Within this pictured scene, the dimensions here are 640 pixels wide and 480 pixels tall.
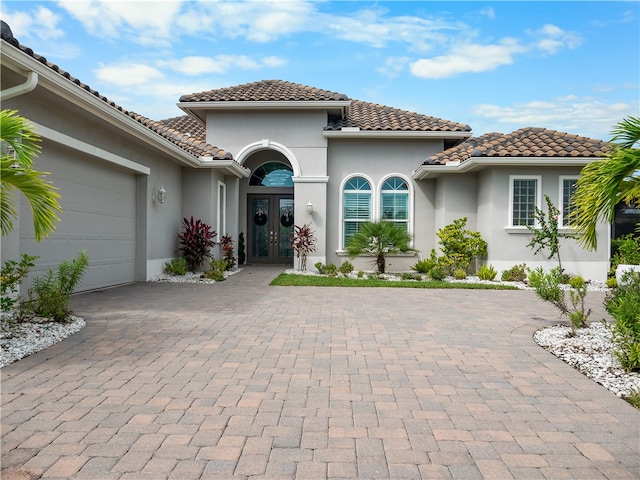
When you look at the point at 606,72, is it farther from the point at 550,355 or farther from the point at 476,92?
the point at 550,355

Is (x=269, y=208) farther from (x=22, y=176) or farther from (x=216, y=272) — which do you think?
(x=22, y=176)

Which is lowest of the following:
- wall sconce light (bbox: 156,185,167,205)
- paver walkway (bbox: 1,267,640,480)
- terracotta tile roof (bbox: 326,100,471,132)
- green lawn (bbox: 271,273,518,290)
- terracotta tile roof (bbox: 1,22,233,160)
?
paver walkway (bbox: 1,267,640,480)

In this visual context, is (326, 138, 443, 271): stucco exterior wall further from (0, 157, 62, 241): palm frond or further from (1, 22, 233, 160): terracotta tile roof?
(0, 157, 62, 241): palm frond

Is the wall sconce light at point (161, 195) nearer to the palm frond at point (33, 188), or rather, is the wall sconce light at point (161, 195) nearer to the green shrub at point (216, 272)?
the green shrub at point (216, 272)

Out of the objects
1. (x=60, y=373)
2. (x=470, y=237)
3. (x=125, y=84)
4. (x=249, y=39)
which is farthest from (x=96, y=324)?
(x=470, y=237)

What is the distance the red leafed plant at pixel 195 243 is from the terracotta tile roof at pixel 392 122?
5.52 m

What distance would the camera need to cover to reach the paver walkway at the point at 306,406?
2.90 meters

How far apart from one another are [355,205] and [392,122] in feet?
10.6

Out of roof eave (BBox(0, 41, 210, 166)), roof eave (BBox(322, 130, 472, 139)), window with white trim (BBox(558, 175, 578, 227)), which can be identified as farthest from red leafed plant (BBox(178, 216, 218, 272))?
window with white trim (BBox(558, 175, 578, 227))

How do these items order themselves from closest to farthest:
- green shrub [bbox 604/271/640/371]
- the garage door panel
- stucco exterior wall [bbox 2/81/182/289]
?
green shrub [bbox 604/271/640/371] < stucco exterior wall [bbox 2/81/182/289] < the garage door panel

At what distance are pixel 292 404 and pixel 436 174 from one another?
41.6ft

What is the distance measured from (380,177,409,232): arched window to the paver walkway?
9.55m

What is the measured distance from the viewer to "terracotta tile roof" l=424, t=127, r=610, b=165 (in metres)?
13.1

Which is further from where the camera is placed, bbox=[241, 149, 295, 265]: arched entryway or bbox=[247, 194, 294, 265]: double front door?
bbox=[247, 194, 294, 265]: double front door
